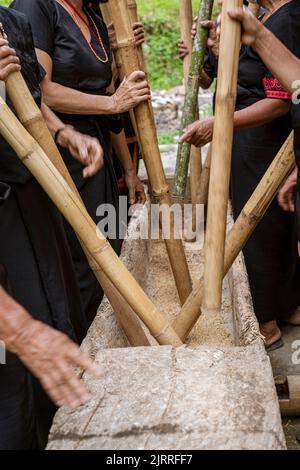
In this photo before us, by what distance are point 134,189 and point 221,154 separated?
74.8 inches

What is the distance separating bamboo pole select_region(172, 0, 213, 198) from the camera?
305 cm

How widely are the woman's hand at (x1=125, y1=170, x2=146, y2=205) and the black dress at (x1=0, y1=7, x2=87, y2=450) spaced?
1.30 meters

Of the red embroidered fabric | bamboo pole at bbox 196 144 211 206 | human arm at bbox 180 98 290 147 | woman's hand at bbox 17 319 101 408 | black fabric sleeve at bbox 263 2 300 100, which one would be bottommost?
woman's hand at bbox 17 319 101 408

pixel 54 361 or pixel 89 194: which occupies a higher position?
pixel 89 194

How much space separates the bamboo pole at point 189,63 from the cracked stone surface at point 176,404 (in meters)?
2.29

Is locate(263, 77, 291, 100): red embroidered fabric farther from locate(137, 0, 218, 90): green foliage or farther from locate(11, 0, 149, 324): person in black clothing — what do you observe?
locate(137, 0, 218, 90): green foliage

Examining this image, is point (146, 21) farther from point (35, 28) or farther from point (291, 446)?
point (291, 446)

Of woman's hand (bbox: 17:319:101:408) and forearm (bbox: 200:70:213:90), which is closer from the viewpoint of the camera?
woman's hand (bbox: 17:319:101:408)

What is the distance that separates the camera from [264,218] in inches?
138

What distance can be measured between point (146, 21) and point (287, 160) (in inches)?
389

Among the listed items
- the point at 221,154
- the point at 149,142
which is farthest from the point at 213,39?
the point at 221,154

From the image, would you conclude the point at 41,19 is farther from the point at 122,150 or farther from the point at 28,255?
the point at 28,255

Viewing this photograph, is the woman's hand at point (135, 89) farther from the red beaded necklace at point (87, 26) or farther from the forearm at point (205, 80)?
the forearm at point (205, 80)

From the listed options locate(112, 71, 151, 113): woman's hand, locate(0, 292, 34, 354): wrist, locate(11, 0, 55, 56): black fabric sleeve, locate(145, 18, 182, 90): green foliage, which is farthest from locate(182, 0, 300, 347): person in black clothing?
locate(145, 18, 182, 90): green foliage
